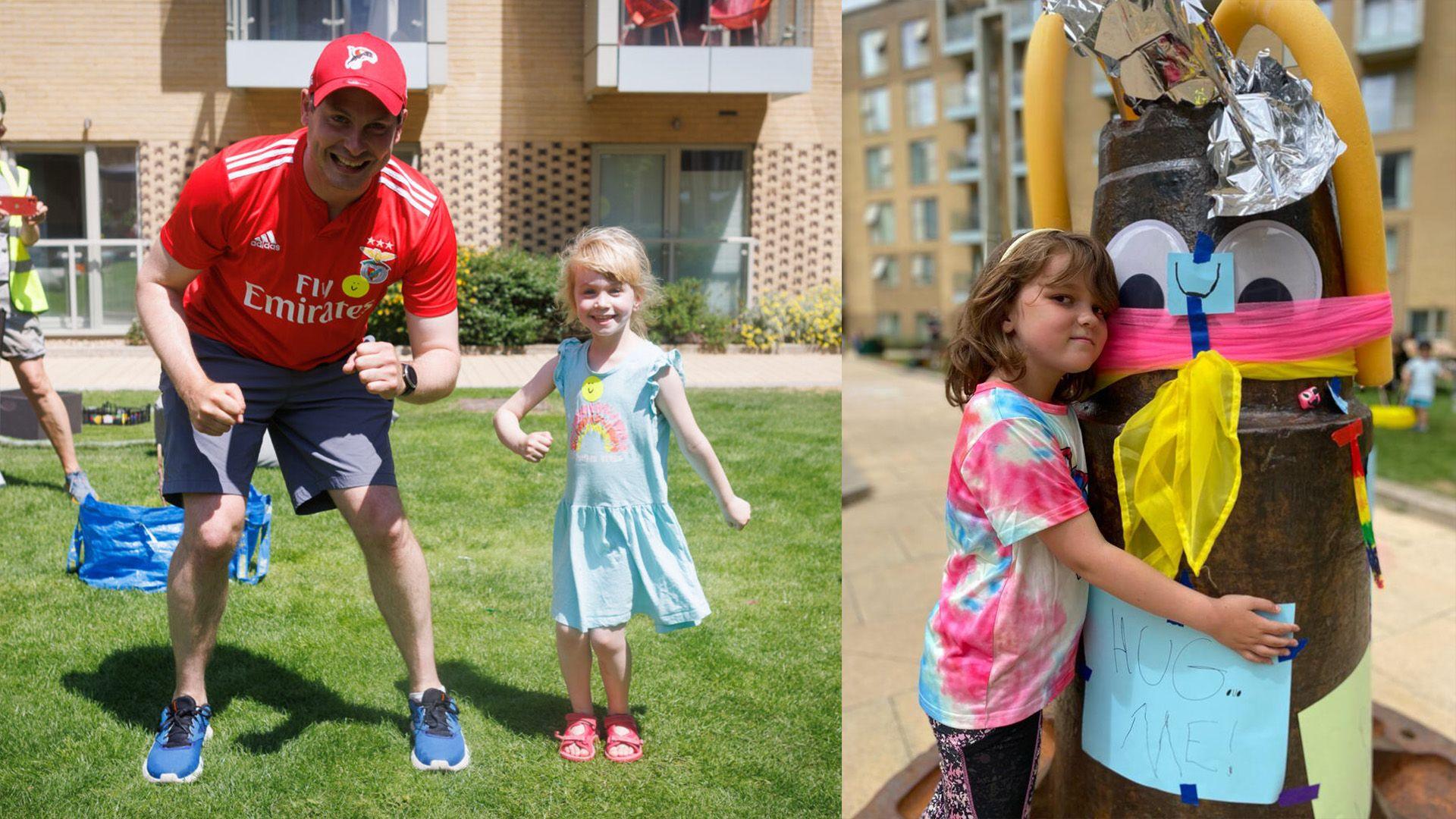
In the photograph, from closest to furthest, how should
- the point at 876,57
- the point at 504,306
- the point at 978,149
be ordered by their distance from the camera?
1. the point at 504,306
2. the point at 876,57
3. the point at 978,149

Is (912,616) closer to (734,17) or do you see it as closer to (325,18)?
(734,17)

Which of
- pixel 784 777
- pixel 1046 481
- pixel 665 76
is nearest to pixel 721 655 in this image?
pixel 784 777

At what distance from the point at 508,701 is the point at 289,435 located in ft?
2.46

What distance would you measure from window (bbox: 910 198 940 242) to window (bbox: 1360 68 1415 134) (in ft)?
22.1

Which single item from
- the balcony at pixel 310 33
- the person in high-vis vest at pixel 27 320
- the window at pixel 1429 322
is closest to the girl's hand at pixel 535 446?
the balcony at pixel 310 33

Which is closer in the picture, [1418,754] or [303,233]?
[303,233]

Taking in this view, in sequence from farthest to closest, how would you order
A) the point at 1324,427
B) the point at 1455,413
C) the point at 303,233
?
the point at 1455,413 → the point at 303,233 → the point at 1324,427

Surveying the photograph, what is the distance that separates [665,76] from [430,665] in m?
1.41

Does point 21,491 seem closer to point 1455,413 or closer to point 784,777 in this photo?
point 784,777

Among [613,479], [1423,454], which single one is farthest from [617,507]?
[1423,454]

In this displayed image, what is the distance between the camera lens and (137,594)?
247 centimetres

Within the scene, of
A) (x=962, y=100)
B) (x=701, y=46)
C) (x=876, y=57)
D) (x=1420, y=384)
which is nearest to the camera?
(x=701, y=46)

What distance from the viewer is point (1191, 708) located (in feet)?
5.66

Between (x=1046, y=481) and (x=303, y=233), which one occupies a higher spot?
(x=303, y=233)
